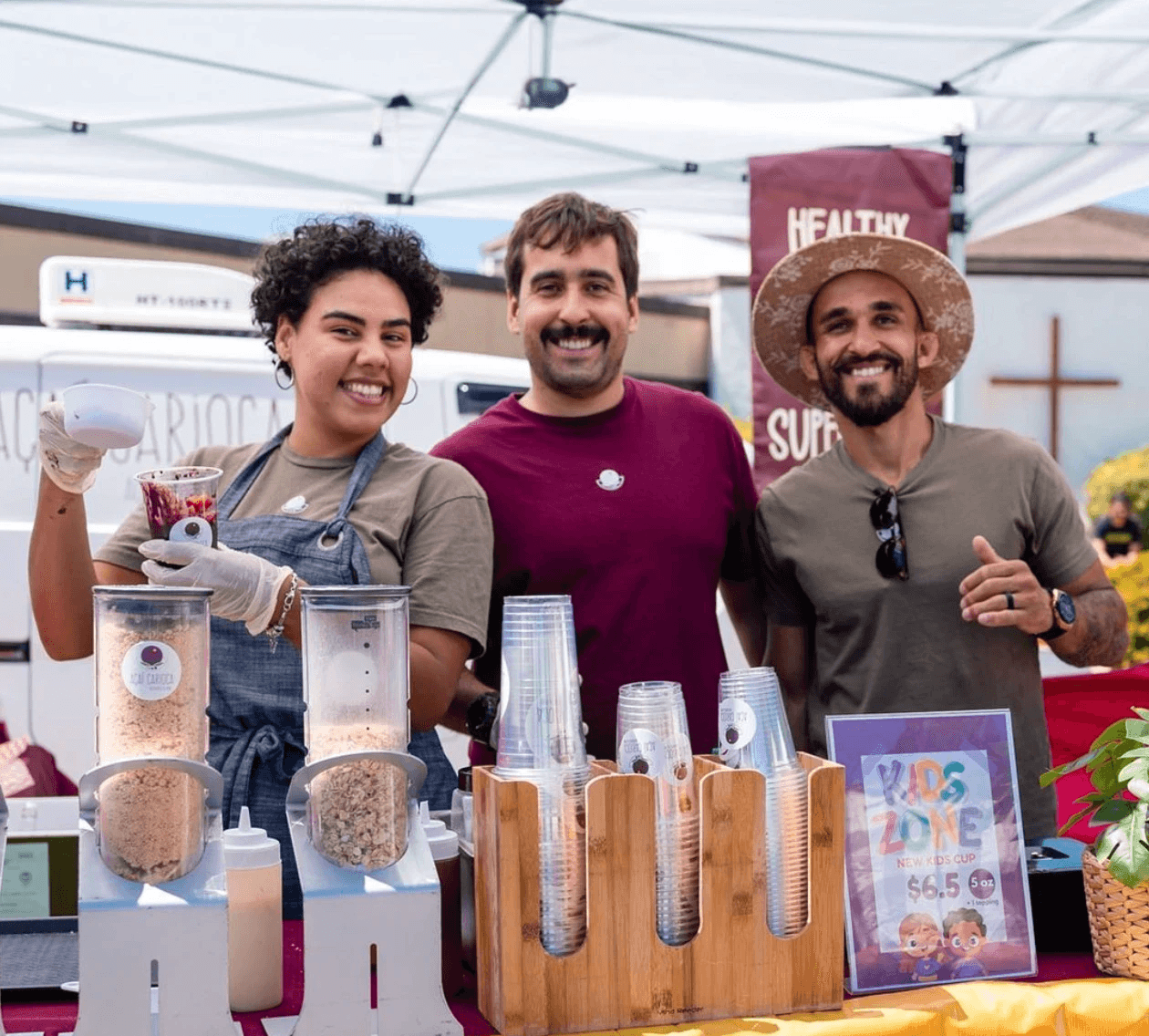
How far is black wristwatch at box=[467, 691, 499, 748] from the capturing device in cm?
205

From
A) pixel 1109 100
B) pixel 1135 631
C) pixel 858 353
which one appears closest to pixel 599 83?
pixel 1109 100

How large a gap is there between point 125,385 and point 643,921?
4.27 m

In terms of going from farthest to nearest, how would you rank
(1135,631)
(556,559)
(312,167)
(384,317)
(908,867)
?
(1135,631) → (312,167) → (556,559) → (384,317) → (908,867)

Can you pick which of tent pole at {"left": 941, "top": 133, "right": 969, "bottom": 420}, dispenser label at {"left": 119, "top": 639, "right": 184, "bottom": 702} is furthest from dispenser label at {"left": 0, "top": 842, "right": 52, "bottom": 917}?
tent pole at {"left": 941, "top": 133, "right": 969, "bottom": 420}

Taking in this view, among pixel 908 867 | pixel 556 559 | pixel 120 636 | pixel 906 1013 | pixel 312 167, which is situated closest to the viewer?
pixel 120 636

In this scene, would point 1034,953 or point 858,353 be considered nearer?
point 1034,953

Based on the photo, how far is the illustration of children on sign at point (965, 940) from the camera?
1.71 meters

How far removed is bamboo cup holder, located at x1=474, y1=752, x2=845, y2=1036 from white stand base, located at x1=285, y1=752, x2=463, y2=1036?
9cm

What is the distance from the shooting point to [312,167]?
237 inches

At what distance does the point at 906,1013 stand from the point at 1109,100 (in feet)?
15.1

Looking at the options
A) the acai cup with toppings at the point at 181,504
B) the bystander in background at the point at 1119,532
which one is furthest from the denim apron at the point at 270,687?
the bystander in background at the point at 1119,532

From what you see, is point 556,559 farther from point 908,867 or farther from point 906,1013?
point 906,1013

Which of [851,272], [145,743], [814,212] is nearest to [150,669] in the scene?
[145,743]

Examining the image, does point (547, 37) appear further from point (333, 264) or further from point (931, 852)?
point (931, 852)
